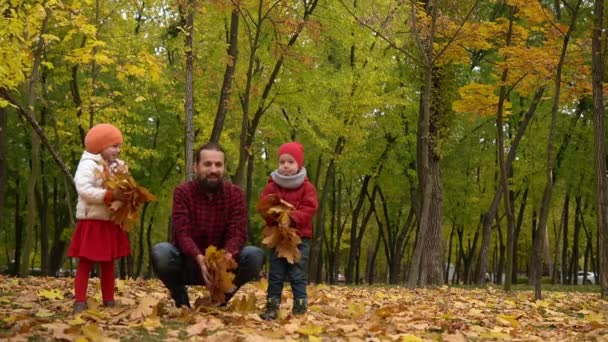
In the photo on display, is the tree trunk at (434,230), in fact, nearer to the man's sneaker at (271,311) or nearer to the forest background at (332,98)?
the forest background at (332,98)

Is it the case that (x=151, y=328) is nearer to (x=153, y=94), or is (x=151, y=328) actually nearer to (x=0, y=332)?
(x=0, y=332)

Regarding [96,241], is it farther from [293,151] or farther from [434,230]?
[434,230]

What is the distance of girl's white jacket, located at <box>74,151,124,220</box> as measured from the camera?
5.62m

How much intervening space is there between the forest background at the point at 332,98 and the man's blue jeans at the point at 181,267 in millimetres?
3862

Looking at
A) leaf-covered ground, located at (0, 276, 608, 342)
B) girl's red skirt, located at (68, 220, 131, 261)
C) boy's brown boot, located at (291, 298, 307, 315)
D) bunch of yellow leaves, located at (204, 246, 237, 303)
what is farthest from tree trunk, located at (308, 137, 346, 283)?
bunch of yellow leaves, located at (204, 246, 237, 303)

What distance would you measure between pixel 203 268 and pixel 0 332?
4.98 feet

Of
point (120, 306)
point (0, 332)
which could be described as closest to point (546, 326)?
point (120, 306)

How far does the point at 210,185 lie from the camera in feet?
18.9

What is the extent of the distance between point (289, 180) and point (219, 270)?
3.14 feet

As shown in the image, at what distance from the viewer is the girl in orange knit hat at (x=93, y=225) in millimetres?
5621

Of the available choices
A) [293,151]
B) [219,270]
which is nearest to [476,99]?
[293,151]

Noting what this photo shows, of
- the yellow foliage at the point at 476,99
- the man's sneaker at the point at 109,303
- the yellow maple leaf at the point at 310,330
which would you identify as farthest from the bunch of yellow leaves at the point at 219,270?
the yellow foliage at the point at 476,99

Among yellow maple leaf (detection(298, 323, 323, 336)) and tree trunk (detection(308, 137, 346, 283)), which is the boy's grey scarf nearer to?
yellow maple leaf (detection(298, 323, 323, 336))

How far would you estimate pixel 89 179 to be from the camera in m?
5.70
